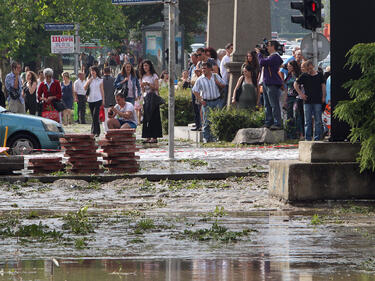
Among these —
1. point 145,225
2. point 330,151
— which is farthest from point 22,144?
point 145,225

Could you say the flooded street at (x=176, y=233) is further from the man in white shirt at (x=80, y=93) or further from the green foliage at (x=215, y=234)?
the man in white shirt at (x=80, y=93)

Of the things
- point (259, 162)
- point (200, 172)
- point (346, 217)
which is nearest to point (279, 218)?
point (346, 217)

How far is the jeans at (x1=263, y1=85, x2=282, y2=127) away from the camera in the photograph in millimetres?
21859

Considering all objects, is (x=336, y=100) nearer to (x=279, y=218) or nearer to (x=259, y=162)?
(x=279, y=218)

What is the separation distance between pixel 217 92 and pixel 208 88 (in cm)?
25

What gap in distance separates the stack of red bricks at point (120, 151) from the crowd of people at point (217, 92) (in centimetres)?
447

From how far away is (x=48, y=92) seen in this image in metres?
26.9

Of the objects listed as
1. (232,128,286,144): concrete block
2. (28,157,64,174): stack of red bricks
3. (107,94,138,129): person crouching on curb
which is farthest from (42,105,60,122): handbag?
(28,157,64,174): stack of red bricks

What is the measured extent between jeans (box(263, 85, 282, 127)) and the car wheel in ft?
15.9

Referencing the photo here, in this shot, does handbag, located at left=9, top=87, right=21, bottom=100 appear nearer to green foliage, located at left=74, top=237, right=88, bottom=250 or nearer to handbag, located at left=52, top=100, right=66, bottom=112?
handbag, located at left=52, top=100, right=66, bottom=112

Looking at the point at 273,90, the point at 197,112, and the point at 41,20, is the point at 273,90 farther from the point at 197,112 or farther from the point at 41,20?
the point at 41,20

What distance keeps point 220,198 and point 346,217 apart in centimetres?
257

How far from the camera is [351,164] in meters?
12.5

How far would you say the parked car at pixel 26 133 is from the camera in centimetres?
2094
